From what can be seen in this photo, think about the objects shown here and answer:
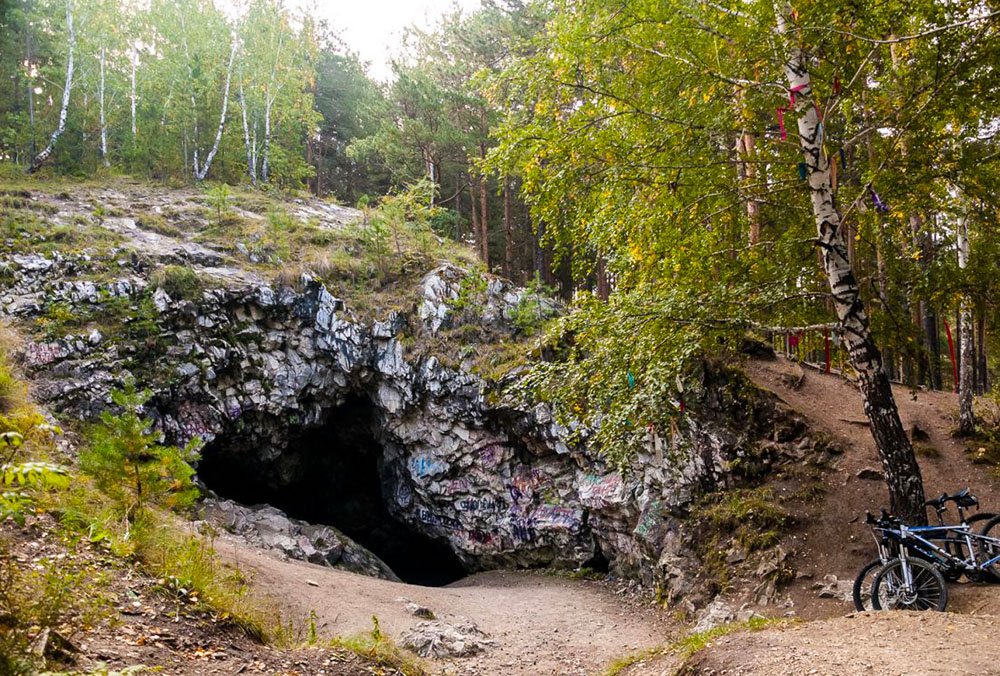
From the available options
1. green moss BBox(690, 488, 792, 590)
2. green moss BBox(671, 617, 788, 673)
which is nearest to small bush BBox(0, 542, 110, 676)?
green moss BBox(671, 617, 788, 673)

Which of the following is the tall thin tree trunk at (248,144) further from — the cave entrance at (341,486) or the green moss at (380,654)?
the green moss at (380,654)

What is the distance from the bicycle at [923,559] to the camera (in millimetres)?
5172

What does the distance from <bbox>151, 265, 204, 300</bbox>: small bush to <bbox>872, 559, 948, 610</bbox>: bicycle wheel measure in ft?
48.2

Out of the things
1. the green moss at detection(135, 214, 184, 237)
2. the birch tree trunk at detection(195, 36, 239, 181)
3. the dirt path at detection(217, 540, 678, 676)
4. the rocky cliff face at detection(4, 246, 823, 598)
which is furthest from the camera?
the birch tree trunk at detection(195, 36, 239, 181)

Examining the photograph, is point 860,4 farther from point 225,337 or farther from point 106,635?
point 225,337

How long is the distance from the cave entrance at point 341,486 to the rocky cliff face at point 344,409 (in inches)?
2.9

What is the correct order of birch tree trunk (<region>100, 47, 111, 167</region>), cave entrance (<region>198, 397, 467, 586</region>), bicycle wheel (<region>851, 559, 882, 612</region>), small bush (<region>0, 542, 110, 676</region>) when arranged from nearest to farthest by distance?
small bush (<region>0, 542, 110, 676</region>)
bicycle wheel (<region>851, 559, 882, 612</region>)
cave entrance (<region>198, 397, 467, 586</region>)
birch tree trunk (<region>100, 47, 111, 167</region>)

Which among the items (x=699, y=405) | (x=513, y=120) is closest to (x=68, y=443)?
(x=513, y=120)

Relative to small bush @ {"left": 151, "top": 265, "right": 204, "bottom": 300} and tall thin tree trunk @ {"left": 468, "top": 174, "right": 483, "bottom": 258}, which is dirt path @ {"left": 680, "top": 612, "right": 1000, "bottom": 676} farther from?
tall thin tree trunk @ {"left": 468, "top": 174, "right": 483, "bottom": 258}

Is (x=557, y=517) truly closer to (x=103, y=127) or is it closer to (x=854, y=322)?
(x=854, y=322)

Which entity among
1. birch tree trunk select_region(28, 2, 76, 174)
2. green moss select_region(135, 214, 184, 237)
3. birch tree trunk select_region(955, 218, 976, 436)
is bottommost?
birch tree trunk select_region(955, 218, 976, 436)

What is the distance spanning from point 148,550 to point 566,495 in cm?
936

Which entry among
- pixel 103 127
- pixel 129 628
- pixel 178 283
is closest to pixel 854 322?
pixel 129 628

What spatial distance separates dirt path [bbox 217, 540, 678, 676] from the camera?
729cm
